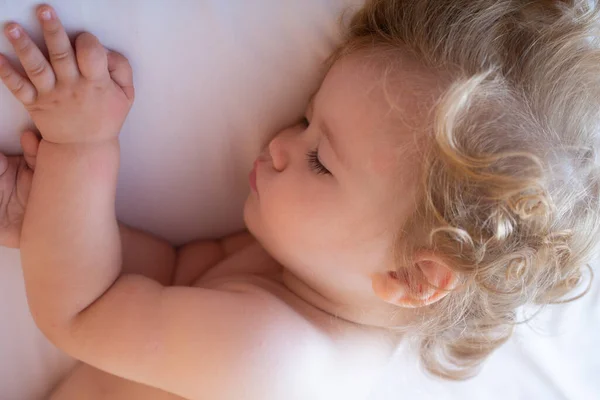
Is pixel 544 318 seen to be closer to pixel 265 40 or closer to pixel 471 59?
pixel 471 59

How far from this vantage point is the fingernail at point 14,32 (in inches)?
24.5

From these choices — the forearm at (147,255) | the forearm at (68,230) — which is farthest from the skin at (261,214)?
the forearm at (147,255)

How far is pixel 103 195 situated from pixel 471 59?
0.46 meters

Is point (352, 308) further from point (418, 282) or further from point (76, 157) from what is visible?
point (76, 157)

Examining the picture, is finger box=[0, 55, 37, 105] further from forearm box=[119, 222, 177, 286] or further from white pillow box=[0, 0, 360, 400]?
forearm box=[119, 222, 177, 286]

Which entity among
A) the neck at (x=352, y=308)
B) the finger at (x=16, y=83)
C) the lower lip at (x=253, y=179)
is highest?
the finger at (x=16, y=83)

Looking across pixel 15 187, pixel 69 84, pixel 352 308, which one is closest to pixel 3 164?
pixel 15 187

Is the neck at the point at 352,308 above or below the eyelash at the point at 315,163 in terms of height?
below

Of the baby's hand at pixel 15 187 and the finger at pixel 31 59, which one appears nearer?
the finger at pixel 31 59

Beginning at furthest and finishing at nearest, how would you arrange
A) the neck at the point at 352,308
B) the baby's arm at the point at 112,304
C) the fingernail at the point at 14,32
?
1. the neck at the point at 352,308
2. the baby's arm at the point at 112,304
3. the fingernail at the point at 14,32

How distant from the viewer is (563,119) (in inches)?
27.5

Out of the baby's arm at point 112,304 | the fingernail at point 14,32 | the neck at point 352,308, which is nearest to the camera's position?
the fingernail at point 14,32

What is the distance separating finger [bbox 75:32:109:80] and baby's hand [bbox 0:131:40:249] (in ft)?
0.42

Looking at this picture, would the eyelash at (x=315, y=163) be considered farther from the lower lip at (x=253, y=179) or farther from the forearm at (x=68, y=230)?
the forearm at (x=68, y=230)
